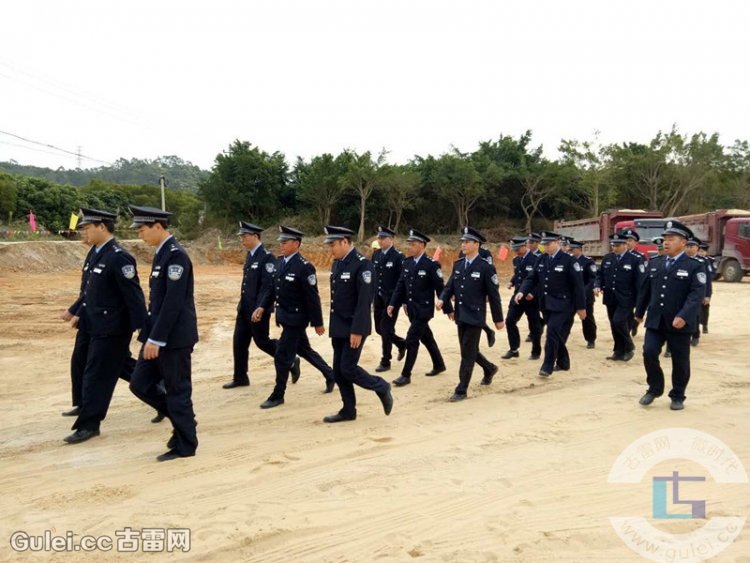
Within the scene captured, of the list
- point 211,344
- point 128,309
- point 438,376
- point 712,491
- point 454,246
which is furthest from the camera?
point 454,246

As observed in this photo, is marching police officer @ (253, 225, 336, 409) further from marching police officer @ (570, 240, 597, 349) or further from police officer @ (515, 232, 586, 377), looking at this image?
marching police officer @ (570, 240, 597, 349)

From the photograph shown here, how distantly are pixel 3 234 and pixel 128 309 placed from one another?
31.1m

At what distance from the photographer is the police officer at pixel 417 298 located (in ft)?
23.4

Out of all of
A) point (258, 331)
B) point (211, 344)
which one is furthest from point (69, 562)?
point (211, 344)

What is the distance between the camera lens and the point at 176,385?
443 cm

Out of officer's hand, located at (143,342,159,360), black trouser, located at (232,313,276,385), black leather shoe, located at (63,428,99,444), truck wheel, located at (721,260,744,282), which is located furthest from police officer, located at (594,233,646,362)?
truck wheel, located at (721,260,744,282)

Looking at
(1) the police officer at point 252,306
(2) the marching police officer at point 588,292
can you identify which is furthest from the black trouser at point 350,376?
(2) the marching police officer at point 588,292

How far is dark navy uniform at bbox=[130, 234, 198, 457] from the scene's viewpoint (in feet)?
14.3

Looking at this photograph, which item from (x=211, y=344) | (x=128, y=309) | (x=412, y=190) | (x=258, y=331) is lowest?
(x=211, y=344)

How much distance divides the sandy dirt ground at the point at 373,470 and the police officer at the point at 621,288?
114 cm

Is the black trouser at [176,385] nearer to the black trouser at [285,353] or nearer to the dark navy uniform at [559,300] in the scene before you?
Result: the black trouser at [285,353]

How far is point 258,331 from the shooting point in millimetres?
6719

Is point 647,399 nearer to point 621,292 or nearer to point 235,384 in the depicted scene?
point 621,292

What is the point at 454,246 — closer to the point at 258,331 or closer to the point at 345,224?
→ the point at 345,224
